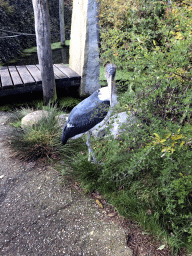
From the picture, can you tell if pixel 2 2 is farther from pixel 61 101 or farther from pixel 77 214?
pixel 77 214

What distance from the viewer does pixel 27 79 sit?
432 cm

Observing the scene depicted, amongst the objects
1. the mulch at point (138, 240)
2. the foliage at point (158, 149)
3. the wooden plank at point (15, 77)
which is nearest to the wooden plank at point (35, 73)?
the wooden plank at point (15, 77)

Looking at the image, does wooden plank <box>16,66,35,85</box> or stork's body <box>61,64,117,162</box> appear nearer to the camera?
stork's body <box>61,64,117,162</box>

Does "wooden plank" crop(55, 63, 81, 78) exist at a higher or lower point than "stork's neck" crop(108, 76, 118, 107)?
lower

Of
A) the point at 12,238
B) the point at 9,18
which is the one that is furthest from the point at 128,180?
the point at 9,18

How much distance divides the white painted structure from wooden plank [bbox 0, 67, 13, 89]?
1.62 metres

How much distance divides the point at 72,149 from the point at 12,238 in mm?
1342

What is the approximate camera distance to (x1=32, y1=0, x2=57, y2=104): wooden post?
3.38 m

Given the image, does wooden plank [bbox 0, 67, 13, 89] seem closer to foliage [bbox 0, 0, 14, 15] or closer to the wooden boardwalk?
the wooden boardwalk

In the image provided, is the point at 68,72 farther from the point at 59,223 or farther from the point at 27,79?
the point at 59,223

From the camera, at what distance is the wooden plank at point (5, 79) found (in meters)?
4.02

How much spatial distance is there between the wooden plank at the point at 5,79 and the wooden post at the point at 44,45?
752 mm

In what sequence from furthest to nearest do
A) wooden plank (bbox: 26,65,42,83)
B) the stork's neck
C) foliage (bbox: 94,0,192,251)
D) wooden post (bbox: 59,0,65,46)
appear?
wooden post (bbox: 59,0,65,46) < wooden plank (bbox: 26,65,42,83) < the stork's neck < foliage (bbox: 94,0,192,251)

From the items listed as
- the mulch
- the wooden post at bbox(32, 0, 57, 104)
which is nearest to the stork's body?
the mulch
